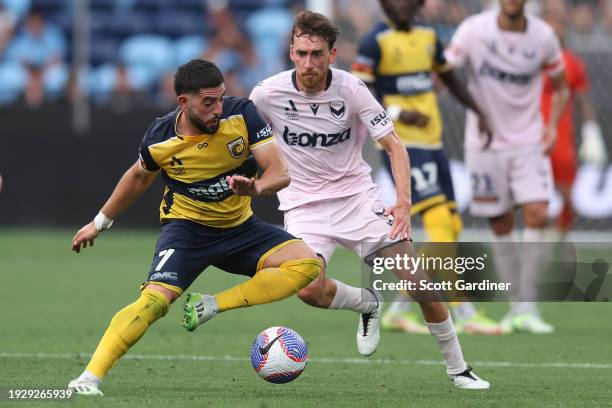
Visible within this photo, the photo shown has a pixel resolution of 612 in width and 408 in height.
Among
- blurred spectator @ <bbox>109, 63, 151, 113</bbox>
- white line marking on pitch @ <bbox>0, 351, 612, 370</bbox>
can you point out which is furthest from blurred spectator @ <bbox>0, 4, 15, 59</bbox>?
white line marking on pitch @ <bbox>0, 351, 612, 370</bbox>

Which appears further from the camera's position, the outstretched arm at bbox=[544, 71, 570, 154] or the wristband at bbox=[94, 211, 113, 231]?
the outstretched arm at bbox=[544, 71, 570, 154]

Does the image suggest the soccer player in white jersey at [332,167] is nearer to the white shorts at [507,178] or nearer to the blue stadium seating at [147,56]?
the white shorts at [507,178]

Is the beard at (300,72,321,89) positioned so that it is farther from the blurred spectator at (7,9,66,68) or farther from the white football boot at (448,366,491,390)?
the blurred spectator at (7,9,66,68)

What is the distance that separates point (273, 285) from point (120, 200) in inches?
37.9

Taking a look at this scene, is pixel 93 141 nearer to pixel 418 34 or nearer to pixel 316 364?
pixel 418 34

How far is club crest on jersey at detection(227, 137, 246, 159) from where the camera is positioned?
7.05 metres

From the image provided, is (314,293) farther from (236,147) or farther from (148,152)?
(148,152)

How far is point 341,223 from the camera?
26.1 feet

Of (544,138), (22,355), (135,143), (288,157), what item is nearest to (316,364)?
(288,157)

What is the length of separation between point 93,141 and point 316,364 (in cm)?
1166

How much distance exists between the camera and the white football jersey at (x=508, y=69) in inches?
424

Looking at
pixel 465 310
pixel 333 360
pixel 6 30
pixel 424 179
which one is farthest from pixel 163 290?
pixel 6 30

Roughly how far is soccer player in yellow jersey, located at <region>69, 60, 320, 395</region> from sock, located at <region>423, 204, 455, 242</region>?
119 inches

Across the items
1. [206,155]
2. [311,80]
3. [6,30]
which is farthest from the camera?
[6,30]
